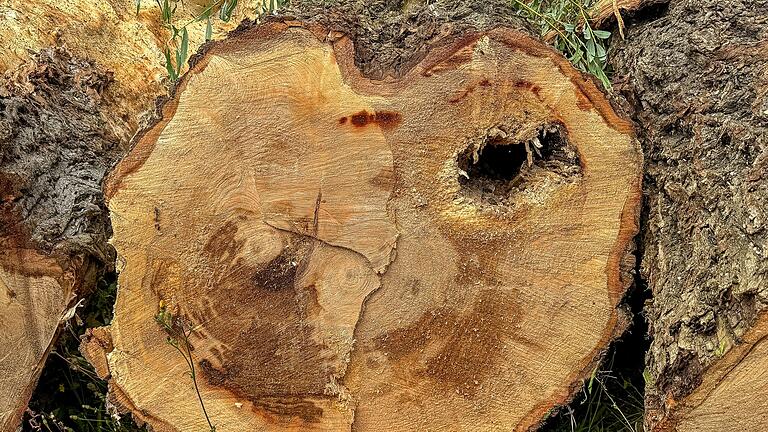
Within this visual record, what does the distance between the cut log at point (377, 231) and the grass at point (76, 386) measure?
0.53 metres

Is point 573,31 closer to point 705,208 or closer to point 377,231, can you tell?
point 705,208

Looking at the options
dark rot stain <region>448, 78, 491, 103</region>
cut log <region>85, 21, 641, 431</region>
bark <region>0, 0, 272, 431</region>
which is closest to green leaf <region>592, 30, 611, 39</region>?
cut log <region>85, 21, 641, 431</region>

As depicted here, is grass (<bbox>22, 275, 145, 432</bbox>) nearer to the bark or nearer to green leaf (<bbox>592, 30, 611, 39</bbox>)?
the bark

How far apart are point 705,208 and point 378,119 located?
76cm

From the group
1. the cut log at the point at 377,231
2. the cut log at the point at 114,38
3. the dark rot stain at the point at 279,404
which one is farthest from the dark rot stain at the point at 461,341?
the cut log at the point at 114,38

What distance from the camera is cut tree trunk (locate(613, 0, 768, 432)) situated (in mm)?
1538

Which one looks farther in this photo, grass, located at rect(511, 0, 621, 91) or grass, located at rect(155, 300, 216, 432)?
grass, located at rect(511, 0, 621, 91)

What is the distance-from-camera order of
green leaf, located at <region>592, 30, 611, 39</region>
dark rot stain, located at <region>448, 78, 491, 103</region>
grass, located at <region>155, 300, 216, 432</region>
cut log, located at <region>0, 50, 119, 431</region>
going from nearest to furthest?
dark rot stain, located at <region>448, 78, 491, 103</region>
grass, located at <region>155, 300, 216, 432</region>
cut log, located at <region>0, 50, 119, 431</region>
green leaf, located at <region>592, 30, 611, 39</region>

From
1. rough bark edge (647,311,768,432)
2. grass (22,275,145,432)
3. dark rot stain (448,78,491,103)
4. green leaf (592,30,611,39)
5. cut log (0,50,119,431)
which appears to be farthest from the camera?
grass (22,275,145,432)

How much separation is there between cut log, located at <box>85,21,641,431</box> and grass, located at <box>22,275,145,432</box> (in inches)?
20.9

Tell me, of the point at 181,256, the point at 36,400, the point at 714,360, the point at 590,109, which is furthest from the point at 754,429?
the point at 36,400

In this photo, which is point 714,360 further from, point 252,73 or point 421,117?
point 252,73

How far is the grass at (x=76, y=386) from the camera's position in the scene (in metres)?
2.26

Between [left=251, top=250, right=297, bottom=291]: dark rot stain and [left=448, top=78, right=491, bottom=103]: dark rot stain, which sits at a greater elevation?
[left=448, top=78, right=491, bottom=103]: dark rot stain
